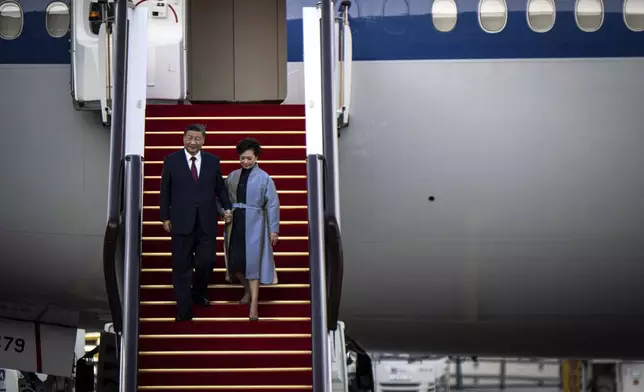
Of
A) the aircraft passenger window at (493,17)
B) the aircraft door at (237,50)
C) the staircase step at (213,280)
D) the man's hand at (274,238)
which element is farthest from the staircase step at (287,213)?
the aircraft door at (237,50)

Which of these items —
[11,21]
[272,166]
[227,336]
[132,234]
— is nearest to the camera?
[132,234]

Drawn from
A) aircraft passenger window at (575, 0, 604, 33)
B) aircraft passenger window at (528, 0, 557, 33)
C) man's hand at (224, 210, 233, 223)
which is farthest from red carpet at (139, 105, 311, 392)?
aircraft passenger window at (575, 0, 604, 33)

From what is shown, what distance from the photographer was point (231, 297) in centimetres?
1053

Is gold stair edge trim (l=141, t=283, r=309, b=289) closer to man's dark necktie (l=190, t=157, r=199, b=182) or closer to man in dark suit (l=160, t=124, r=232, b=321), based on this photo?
man in dark suit (l=160, t=124, r=232, b=321)

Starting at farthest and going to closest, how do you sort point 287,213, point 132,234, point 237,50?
point 237,50
point 287,213
point 132,234

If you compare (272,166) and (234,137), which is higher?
(234,137)

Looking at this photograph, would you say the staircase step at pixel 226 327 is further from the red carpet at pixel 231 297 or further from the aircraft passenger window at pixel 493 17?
the aircraft passenger window at pixel 493 17

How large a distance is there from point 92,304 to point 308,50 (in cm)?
319

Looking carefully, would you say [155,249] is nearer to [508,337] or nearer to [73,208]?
[73,208]

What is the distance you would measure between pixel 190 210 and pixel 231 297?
921 millimetres

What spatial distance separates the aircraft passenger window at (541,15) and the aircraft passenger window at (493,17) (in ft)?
0.76

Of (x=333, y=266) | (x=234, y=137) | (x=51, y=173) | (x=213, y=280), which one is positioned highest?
(x=234, y=137)

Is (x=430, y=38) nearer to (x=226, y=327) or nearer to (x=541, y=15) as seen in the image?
(x=541, y=15)

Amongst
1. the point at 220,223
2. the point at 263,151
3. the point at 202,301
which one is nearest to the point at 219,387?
the point at 202,301
